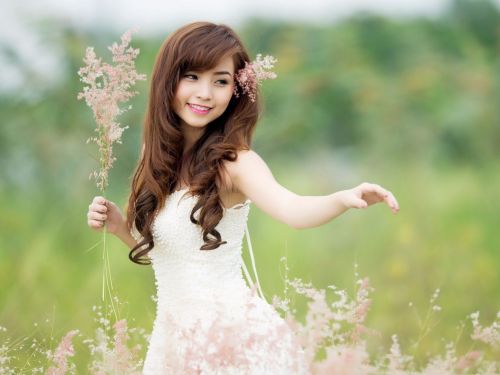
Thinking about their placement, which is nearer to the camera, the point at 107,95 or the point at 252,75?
the point at 107,95

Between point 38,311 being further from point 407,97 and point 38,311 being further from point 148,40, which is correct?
point 407,97

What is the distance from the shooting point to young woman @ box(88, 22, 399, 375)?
7.52 feet

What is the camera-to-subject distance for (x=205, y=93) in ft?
8.00

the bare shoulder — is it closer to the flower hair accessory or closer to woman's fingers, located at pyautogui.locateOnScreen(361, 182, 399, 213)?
the flower hair accessory

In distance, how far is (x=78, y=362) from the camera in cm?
363

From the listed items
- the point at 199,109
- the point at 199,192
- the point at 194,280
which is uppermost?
the point at 199,109

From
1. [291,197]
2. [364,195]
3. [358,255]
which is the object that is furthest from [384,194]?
[358,255]

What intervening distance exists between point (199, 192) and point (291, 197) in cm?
33

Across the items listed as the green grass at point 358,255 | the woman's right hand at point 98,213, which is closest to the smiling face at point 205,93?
the woman's right hand at point 98,213

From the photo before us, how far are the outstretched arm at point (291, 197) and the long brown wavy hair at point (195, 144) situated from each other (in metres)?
0.06

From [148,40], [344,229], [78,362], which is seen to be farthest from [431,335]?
[148,40]

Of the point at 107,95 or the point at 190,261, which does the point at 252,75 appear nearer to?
the point at 107,95

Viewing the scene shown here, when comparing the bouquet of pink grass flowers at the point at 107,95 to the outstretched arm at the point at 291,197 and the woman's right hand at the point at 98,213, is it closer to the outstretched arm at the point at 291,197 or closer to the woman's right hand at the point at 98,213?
the woman's right hand at the point at 98,213

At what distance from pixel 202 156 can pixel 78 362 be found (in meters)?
1.59
